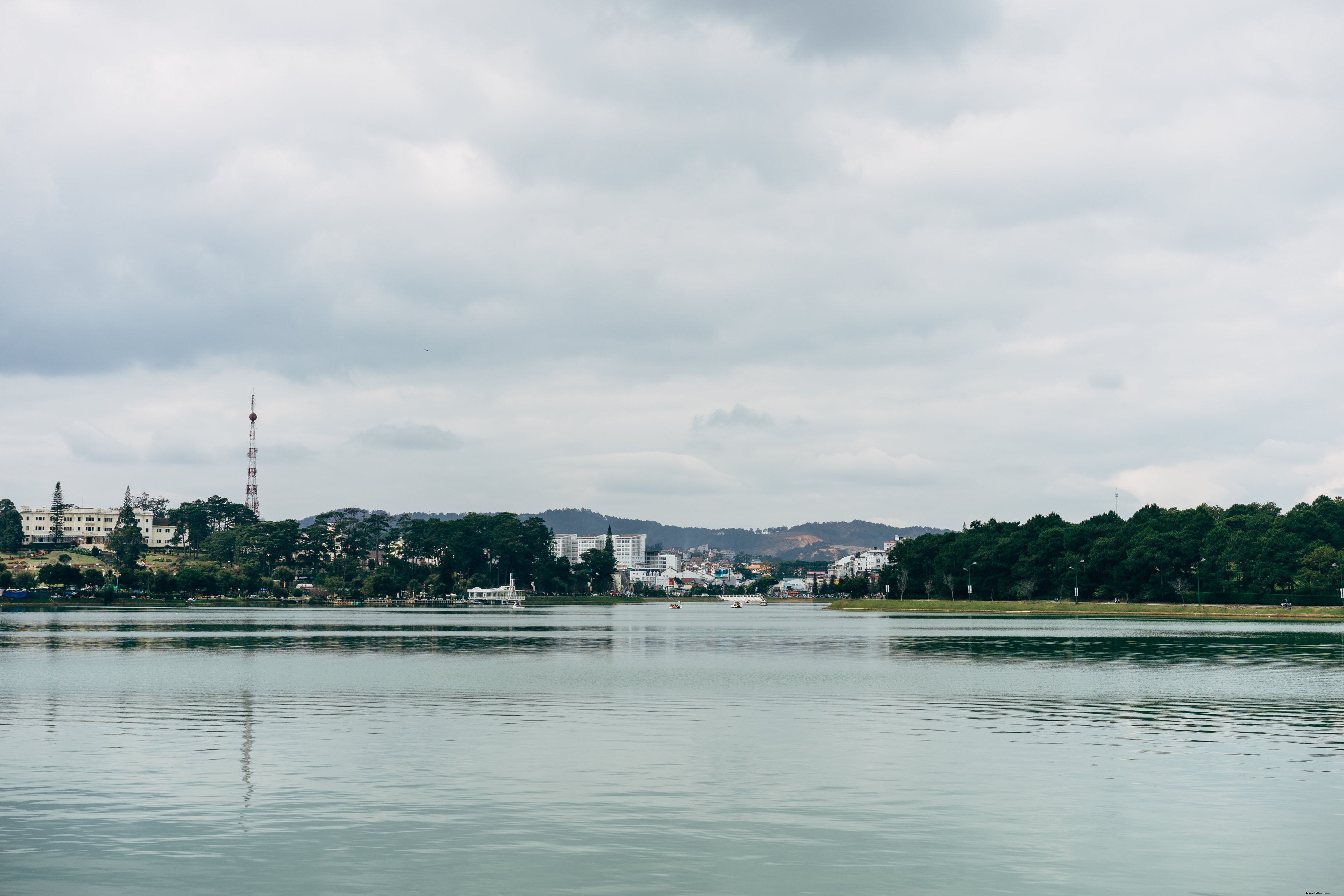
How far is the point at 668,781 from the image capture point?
29.6m

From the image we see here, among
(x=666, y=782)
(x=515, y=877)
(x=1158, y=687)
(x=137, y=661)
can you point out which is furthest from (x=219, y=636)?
(x=515, y=877)

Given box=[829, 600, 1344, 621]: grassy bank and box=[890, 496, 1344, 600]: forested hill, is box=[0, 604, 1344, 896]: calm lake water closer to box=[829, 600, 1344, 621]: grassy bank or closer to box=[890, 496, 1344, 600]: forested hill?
box=[829, 600, 1344, 621]: grassy bank

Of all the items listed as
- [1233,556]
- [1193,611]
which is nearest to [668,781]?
[1193,611]

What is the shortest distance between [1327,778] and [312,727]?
3030 cm

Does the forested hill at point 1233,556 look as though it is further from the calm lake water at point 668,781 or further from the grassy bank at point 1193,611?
the calm lake water at point 668,781

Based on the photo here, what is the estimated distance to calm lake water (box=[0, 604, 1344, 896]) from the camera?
20.5m

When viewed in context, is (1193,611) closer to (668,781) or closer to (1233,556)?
(1233,556)

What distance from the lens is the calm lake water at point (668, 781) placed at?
20.5m

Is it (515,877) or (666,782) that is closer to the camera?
(515,877)

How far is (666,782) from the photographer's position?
96.2ft

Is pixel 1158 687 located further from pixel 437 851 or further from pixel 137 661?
pixel 137 661

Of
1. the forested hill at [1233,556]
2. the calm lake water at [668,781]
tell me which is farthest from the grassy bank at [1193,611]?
the calm lake water at [668,781]

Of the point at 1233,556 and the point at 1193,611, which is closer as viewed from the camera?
the point at 1193,611

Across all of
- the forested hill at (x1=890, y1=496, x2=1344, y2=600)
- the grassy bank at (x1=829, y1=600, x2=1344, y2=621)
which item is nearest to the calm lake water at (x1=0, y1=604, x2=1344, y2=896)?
the grassy bank at (x1=829, y1=600, x2=1344, y2=621)
